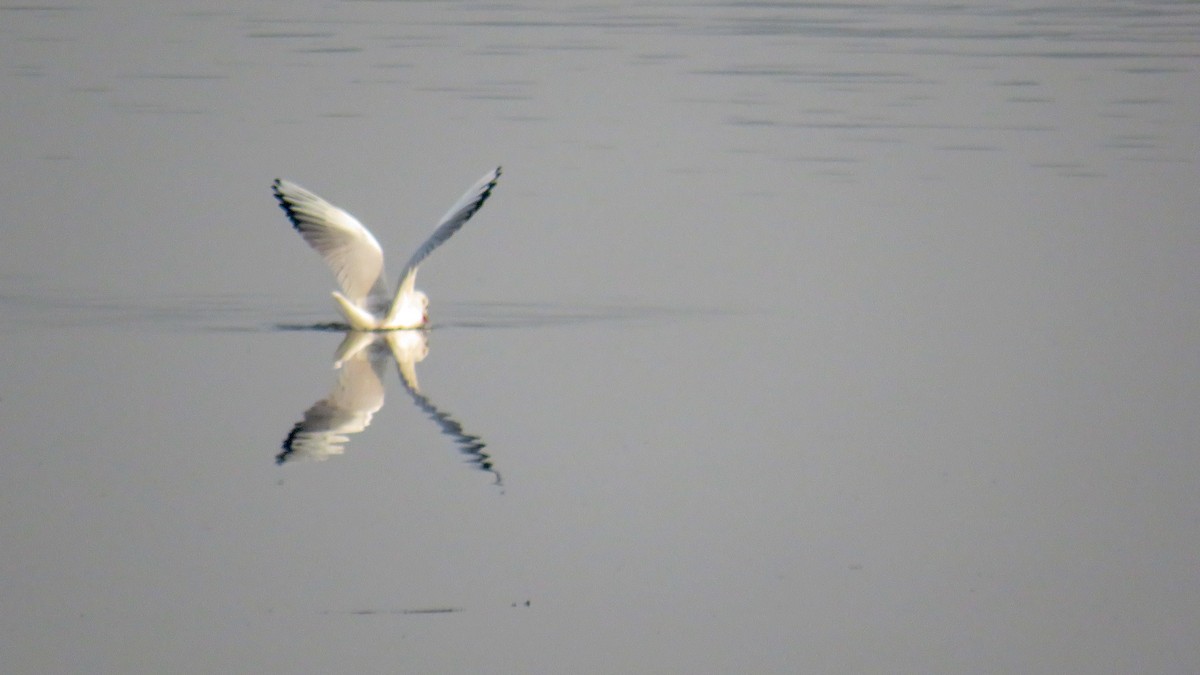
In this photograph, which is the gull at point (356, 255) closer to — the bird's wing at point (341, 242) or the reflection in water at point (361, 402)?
the bird's wing at point (341, 242)

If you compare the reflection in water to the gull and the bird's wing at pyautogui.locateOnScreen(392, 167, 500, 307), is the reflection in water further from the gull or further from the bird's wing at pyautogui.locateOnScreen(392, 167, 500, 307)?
the bird's wing at pyautogui.locateOnScreen(392, 167, 500, 307)

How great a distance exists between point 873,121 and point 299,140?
5.01 m

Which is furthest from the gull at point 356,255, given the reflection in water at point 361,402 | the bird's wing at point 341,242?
the reflection in water at point 361,402

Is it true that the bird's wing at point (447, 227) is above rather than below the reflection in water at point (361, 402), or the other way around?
above

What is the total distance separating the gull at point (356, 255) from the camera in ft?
35.8

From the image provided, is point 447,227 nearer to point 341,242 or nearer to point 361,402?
point 341,242

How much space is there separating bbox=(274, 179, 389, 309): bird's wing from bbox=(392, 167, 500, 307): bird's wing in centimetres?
47

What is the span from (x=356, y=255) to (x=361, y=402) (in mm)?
2366

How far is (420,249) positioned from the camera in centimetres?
1052

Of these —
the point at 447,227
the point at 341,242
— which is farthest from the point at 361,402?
the point at 341,242

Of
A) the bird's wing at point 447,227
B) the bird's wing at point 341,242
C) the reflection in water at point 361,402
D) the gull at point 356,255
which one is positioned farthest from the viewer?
the bird's wing at point 341,242

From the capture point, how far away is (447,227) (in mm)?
10648

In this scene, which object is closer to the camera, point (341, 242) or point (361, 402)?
point (361, 402)

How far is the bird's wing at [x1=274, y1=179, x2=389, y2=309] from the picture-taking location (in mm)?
11188
